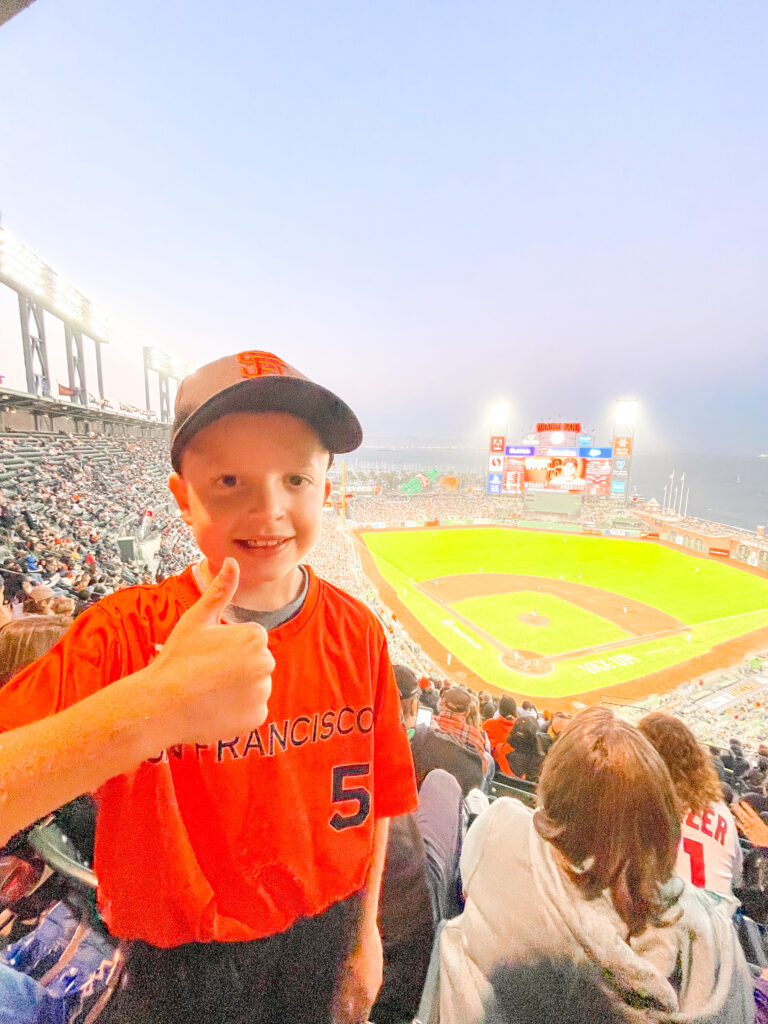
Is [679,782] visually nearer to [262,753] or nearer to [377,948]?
[377,948]

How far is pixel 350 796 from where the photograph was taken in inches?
42.7

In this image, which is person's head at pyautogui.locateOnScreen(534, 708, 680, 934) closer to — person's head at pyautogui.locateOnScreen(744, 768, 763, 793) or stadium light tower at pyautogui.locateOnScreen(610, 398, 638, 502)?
person's head at pyautogui.locateOnScreen(744, 768, 763, 793)

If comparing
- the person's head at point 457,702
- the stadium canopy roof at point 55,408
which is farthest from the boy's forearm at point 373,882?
the stadium canopy roof at point 55,408

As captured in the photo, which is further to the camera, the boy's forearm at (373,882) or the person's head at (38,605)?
the person's head at (38,605)

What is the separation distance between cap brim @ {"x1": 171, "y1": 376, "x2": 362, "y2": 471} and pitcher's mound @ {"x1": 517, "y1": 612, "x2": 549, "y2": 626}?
13.5 m

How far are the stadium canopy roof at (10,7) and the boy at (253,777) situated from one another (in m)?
2.84

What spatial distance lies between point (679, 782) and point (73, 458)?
48.7ft

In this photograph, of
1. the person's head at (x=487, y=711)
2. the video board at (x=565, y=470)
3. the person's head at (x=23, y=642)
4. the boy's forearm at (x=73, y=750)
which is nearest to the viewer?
the boy's forearm at (x=73, y=750)

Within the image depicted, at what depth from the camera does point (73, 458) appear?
1247cm

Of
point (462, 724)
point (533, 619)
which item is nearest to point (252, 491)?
point (462, 724)

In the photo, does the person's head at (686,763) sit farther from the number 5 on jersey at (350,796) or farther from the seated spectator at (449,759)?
the number 5 on jersey at (350,796)

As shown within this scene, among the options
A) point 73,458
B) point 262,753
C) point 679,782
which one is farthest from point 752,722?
point 73,458

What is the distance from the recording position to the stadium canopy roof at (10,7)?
7.09 feet

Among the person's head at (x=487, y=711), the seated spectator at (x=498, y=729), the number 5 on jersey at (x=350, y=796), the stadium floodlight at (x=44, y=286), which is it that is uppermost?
the stadium floodlight at (x=44, y=286)
